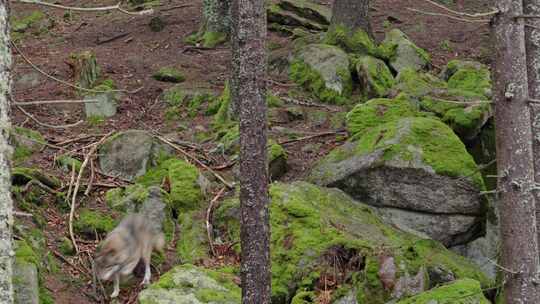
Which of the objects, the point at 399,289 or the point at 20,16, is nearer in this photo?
the point at 399,289

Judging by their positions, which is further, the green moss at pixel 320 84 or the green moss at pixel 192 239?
the green moss at pixel 320 84

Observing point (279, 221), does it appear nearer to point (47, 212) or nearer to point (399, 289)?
point (399, 289)

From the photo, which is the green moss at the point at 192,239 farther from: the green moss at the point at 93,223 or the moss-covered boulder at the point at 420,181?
the moss-covered boulder at the point at 420,181

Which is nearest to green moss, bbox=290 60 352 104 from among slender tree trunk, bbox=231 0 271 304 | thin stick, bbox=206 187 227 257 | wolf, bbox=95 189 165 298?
thin stick, bbox=206 187 227 257

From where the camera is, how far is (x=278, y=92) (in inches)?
598

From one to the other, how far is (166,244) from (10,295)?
223 inches

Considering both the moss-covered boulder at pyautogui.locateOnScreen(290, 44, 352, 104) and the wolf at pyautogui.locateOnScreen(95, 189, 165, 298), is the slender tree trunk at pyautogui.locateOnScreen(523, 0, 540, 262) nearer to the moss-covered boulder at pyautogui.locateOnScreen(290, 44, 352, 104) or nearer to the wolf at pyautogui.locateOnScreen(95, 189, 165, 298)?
the wolf at pyautogui.locateOnScreen(95, 189, 165, 298)

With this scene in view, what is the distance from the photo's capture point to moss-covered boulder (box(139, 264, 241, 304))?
820 centimetres

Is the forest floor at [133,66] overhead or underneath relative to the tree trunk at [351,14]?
underneath

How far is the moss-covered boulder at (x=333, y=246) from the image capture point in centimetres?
871

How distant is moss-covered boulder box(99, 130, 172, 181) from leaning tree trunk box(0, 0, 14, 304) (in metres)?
7.21

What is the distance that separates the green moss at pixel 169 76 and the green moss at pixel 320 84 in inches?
116

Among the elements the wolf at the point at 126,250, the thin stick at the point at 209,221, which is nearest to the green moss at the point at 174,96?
the thin stick at the point at 209,221

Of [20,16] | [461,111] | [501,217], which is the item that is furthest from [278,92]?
[20,16]
